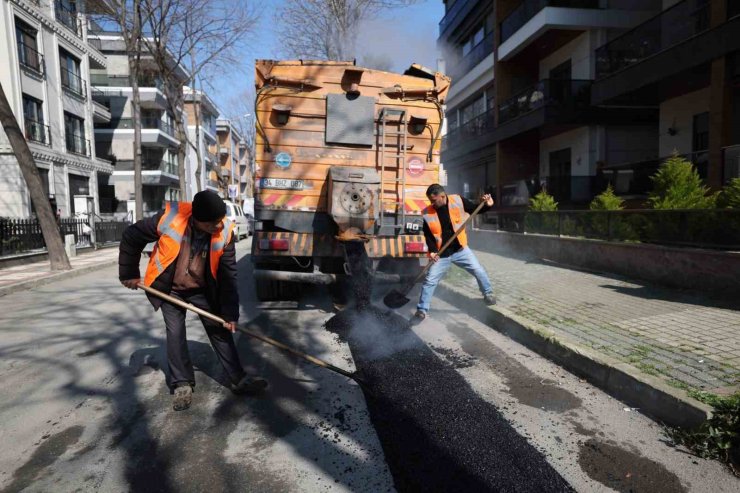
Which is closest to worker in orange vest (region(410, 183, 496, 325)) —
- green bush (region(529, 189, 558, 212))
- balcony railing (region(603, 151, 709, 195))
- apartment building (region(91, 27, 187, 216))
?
green bush (region(529, 189, 558, 212))

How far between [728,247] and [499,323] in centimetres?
323

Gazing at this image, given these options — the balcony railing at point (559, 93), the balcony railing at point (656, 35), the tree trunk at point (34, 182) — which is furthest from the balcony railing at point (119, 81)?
the balcony railing at point (656, 35)

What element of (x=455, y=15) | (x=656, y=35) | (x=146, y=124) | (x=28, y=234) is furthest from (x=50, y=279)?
(x=146, y=124)

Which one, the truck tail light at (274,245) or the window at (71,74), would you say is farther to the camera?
the window at (71,74)

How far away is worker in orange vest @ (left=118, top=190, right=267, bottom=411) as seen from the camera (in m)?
3.24

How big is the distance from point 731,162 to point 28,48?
959 inches

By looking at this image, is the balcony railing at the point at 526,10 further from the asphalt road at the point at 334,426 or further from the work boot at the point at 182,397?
the work boot at the point at 182,397

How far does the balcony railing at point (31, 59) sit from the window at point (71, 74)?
1.84 m

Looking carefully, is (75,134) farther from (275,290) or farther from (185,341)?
(185,341)

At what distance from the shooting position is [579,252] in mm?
8844

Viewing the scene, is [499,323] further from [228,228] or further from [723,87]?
[723,87]

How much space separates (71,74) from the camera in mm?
22469

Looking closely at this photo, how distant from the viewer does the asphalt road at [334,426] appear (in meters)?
2.40

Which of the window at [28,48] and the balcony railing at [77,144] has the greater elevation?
the window at [28,48]
